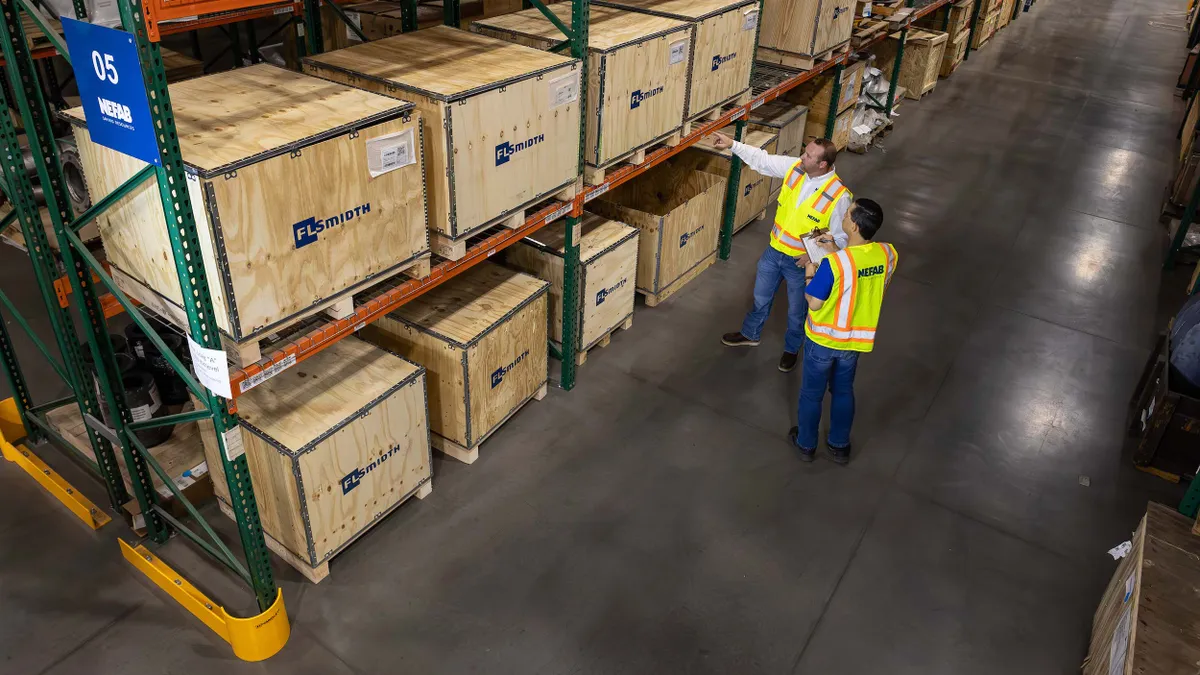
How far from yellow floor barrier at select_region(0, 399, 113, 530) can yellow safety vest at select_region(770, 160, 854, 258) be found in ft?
18.3

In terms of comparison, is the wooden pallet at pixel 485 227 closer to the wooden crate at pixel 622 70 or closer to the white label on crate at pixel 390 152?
the wooden crate at pixel 622 70

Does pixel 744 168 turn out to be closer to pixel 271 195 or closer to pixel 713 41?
→ pixel 713 41

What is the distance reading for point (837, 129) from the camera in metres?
11.9

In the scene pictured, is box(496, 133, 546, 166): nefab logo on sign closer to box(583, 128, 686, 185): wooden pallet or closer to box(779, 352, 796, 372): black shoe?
box(583, 128, 686, 185): wooden pallet

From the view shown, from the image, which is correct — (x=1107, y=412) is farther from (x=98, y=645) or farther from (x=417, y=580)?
(x=98, y=645)

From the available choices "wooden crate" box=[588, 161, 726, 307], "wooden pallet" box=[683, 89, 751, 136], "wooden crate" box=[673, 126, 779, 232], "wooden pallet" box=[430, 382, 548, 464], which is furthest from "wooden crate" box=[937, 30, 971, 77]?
"wooden pallet" box=[430, 382, 548, 464]

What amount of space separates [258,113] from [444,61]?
1.39 meters

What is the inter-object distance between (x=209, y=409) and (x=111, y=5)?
12.6 feet

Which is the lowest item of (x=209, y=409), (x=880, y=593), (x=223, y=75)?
(x=880, y=593)

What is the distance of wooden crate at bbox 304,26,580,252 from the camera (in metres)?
4.59

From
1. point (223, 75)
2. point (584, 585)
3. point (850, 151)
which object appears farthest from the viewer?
point (850, 151)

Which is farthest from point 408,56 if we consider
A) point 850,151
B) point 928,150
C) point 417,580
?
point 928,150

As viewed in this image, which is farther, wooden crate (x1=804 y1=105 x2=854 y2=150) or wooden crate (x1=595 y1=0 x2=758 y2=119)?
wooden crate (x1=804 y1=105 x2=854 y2=150)

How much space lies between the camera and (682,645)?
489cm
